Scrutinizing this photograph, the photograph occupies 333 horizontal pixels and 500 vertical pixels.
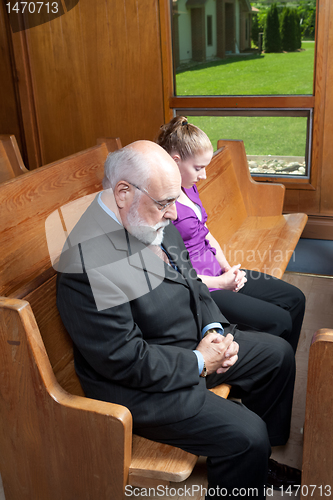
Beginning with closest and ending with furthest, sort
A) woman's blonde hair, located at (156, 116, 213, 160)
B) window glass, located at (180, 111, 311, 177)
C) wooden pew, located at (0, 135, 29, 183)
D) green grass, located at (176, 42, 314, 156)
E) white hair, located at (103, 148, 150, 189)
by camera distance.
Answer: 1. white hair, located at (103, 148, 150, 189)
2. woman's blonde hair, located at (156, 116, 213, 160)
3. wooden pew, located at (0, 135, 29, 183)
4. green grass, located at (176, 42, 314, 156)
5. window glass, located at (180, 111, 311, 177)

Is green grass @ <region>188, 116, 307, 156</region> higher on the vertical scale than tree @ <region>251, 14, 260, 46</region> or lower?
lower

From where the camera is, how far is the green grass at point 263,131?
4.48 m

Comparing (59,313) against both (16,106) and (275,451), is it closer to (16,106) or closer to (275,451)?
(275,451)

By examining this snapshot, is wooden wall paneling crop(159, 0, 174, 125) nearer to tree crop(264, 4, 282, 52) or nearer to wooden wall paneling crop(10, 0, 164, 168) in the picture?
wooden wall paneling crop(10, 0, 164, 168)

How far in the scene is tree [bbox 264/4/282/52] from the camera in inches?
157

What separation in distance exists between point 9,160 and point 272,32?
2.56 meters

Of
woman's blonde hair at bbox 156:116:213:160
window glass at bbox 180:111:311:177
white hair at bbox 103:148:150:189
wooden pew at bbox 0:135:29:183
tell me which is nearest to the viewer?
white hair at bbox 103:148:150:189

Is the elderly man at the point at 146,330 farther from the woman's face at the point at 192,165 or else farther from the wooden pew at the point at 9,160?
the wooden pew at the point at 9,160

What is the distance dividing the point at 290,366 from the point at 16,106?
401 cm

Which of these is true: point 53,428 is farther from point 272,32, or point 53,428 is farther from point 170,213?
point 272,32

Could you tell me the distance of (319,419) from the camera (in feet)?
4.21

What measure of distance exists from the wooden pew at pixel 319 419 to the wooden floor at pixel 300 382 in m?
0.42

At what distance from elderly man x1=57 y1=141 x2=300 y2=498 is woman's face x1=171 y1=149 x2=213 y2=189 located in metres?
0.55

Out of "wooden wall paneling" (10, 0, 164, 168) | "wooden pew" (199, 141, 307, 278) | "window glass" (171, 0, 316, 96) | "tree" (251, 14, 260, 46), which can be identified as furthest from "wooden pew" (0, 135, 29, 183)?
"tree" (251, 14, 260, 46)
